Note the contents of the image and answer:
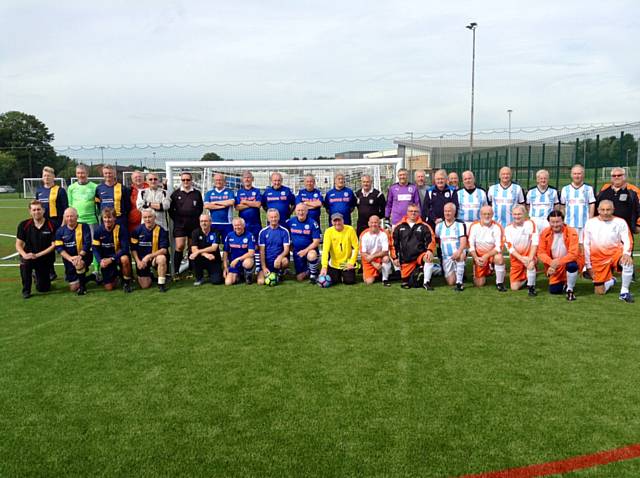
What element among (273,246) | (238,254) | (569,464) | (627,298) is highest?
(273,246)

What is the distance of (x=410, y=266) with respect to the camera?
6746 millimetres

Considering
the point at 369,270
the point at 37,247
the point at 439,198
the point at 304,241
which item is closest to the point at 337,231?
the point at 304,241

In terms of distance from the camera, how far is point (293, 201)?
7707 mm

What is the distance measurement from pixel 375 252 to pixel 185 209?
9.41 feet

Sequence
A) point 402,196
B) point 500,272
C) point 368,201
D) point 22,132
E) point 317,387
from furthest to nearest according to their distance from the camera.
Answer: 1. point 22,132
2. point 368,201
3. point 402,196
4. point 500,272
5. point 317,387

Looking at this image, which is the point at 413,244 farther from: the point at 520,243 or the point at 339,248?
the point at 520,243

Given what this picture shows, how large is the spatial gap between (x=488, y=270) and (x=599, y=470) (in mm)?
4355

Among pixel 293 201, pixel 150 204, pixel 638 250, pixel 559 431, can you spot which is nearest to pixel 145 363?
pixel 559 431

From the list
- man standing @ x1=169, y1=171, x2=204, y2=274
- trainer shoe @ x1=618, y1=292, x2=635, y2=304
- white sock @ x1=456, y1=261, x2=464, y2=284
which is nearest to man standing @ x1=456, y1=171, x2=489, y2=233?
white sock @ x1=456, y1=261, x2=464, y2=284

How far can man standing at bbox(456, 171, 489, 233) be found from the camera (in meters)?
7.04

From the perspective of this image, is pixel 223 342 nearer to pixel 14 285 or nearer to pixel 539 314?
pixel 539 314

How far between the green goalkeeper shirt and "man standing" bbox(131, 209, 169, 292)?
0.87 metres

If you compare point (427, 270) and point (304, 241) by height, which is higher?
point (304, 241)

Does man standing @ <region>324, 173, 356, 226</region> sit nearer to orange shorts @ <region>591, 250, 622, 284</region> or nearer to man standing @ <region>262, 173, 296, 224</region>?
man standing @ <region>262, 173, 296, 224</region>
